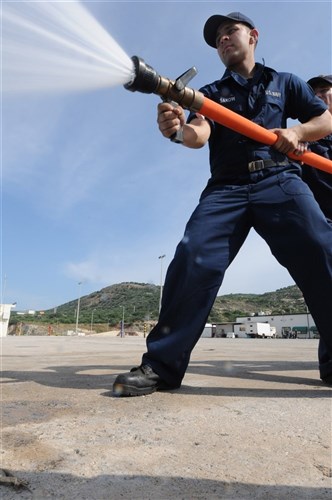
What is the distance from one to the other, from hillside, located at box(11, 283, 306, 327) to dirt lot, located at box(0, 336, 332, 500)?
63.0 meters

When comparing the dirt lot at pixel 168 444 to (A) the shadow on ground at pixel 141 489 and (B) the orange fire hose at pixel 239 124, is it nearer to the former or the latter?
(A) the shadow on ground at pixel 141 489

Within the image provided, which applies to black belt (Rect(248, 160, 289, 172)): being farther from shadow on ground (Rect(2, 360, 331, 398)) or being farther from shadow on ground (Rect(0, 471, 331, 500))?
shadow on ground (Rect(0, 471, 331, 500))

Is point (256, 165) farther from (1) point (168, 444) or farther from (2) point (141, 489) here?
(2) point (141, 489)

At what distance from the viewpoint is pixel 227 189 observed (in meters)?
2.31

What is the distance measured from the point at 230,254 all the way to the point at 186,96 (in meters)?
0.88

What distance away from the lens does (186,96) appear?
6.02 ft

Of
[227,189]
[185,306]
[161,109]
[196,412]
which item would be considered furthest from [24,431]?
[227,189]

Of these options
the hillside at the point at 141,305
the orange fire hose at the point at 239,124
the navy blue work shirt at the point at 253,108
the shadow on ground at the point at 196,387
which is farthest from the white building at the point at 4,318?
the hillside at the point at 141,305

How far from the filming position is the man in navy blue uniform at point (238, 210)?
2.08 meters

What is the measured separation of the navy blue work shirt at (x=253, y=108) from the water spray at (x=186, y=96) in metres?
0.16

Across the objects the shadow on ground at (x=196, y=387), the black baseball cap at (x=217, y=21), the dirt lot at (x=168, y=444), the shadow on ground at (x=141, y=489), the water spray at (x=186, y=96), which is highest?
the black baseball cap at (x=217, y=21)

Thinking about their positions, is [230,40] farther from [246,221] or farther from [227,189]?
[246,221]

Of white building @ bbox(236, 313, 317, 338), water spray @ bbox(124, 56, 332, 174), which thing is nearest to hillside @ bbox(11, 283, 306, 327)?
white building @ bbox(236, 313, 317, 338)

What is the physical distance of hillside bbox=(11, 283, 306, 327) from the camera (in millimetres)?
75562
